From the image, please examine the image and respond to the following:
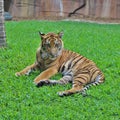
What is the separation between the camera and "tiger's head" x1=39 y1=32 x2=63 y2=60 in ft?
19.7

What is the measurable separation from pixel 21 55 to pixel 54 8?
39.6 ft

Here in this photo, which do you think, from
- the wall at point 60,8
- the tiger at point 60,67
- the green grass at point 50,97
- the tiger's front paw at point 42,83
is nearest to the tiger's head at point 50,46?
the tiger at point 60,67

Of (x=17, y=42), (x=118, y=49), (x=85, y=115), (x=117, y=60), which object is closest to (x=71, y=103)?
(x=85, y=115)

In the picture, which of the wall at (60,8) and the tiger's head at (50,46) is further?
the wall at (60,8)

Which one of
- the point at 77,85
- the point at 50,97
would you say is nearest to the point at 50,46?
the point at 77,85

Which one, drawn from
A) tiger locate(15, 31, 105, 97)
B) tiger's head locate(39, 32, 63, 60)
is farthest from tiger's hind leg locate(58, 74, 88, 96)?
tiger's head locate(39, 32, 63, 60)

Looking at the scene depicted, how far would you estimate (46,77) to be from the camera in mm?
5879

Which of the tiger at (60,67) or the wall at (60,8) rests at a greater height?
the wall at (60,8)

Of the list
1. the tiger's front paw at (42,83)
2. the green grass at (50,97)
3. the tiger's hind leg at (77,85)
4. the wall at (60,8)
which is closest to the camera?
the green grass at (50,97)

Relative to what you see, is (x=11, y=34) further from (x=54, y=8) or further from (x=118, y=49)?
(x=54, y=8)

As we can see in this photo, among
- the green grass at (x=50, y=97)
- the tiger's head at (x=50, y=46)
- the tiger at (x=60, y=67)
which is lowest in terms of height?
the green grass at (x=50, y=97)

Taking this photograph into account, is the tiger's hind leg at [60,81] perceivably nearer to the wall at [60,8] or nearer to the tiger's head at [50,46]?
the tiger's head at [50,46]

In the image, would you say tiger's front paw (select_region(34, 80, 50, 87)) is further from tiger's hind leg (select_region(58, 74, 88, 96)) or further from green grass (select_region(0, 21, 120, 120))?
tiger's hind leg (select_region(58, 74, 88, 96))

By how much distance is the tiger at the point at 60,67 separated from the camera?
18.5 feet
